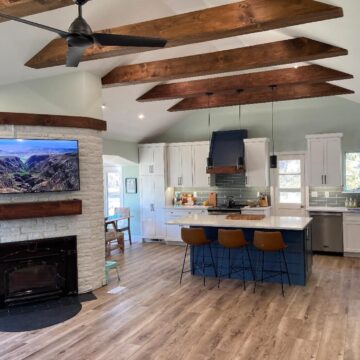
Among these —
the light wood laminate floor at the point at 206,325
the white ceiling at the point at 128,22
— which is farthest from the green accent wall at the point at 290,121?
the light wood laminate floor at the point at 206,325

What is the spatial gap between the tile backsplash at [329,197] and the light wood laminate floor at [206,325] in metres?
2.24

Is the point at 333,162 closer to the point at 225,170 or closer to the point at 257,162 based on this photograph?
the point at 257,162

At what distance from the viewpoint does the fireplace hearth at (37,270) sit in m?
4.76

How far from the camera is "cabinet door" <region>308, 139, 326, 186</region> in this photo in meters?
7.41

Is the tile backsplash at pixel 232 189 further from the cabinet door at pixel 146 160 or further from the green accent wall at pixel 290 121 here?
the cabinet door at pixel 146 160

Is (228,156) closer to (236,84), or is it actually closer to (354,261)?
(236,84)

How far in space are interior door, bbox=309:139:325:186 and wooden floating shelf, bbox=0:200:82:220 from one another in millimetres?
4863

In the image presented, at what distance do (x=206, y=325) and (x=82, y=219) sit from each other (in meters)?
2.33

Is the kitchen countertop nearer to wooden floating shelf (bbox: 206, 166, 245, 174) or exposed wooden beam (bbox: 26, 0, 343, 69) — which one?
wooden floating shelf (bbox: 206, 166, 245, 174)

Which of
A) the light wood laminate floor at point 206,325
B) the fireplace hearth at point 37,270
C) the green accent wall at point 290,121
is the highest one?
the green accent wall at point 290,121

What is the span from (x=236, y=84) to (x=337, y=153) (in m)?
2.58

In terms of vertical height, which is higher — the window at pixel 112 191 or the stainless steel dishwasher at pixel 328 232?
the window at pixel 112 191

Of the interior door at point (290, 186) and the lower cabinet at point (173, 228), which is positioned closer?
the interior door at point (290, 186)

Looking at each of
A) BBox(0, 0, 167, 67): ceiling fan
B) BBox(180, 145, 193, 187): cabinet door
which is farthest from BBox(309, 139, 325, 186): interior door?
BBox(0, 0, 167, 67): ceiling fan
